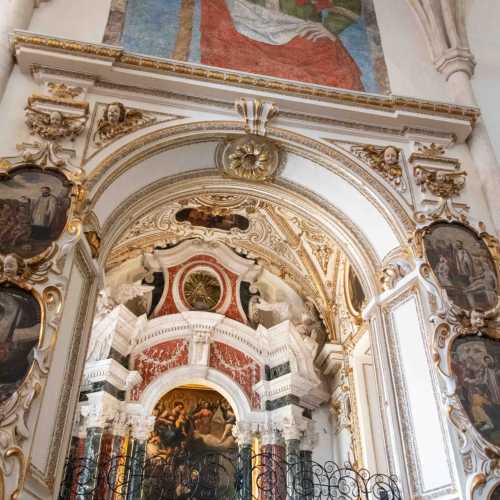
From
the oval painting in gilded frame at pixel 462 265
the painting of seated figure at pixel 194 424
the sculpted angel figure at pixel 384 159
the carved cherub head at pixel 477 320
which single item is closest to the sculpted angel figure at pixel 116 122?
the sculpted angel figure at pixel 384 159

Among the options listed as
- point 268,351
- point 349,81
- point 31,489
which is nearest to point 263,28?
point 349,81

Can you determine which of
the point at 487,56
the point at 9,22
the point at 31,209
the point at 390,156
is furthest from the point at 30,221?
the point at 487,56

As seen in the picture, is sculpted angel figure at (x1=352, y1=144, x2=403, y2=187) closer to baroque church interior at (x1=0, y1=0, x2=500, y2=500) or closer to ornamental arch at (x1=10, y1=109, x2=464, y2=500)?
baroque church interior at (x1=0, y1=0, x2=500, y2=500)

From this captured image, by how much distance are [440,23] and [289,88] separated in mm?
3268

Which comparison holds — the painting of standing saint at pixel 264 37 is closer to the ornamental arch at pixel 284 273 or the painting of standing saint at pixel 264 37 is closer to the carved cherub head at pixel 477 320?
the ornamental arch at pixel 284 273

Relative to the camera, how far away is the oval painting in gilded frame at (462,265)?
6.76 meters

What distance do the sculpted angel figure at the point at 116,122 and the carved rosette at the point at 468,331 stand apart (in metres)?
3.74

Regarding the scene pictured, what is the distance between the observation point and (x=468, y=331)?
6.39 metres

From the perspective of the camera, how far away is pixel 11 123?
6609mm

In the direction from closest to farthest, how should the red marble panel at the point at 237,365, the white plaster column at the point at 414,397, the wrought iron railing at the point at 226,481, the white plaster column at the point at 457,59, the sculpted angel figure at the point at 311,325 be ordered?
the white plaster column at the point at 414,397, the white plaster column at the point at 457,59, the wrought iron railing at the point at 226,481, the red marble panel at the point at 237,365, the sculpted angel figure at the point at 311,325

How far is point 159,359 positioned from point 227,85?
5.76 metres

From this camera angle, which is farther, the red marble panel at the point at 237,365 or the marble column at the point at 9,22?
the red marble panel at the point at 237,365

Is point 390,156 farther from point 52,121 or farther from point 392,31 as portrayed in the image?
point 52,121

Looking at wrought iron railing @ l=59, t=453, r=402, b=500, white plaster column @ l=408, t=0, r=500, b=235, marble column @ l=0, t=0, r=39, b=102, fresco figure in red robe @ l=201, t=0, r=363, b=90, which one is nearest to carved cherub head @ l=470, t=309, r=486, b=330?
white plaster column @ l=408, t=0, r=500, b=235
